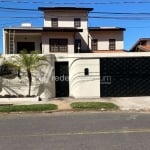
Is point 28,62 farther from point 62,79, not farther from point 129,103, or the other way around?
point 129,103

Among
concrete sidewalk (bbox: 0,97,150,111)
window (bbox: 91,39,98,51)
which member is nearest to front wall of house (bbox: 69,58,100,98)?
concrete sidewalk (bbox: 0,97,150,111)

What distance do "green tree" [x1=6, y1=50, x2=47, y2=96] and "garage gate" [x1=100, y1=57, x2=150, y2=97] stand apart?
3767 mm

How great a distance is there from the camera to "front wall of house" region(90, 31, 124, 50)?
157ft

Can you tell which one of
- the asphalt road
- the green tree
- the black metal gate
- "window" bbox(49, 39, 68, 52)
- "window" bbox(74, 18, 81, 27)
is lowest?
the asphalt road

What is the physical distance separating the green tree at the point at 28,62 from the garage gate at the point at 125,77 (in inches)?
148

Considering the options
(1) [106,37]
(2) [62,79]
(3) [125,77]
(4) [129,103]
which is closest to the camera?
(4) [129,103]

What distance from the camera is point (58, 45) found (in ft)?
132

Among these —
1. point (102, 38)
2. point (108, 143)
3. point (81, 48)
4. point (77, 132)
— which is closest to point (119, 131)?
point (77, 132)

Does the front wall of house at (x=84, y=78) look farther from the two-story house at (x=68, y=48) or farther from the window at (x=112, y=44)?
the window at (x=112, y=44)

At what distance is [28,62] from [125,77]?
230 inches

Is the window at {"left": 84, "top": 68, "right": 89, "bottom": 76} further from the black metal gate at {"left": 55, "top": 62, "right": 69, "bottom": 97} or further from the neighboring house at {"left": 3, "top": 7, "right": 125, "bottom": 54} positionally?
the neighboring house at {"left": 3, "top": 7, "right": 125, "bottom": 54}

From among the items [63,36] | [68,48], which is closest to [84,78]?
[68,48]

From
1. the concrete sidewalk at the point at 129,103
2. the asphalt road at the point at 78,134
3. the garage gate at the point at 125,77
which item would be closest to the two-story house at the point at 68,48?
the garage gate at the point at 125,77

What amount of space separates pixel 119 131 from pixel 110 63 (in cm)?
1321
